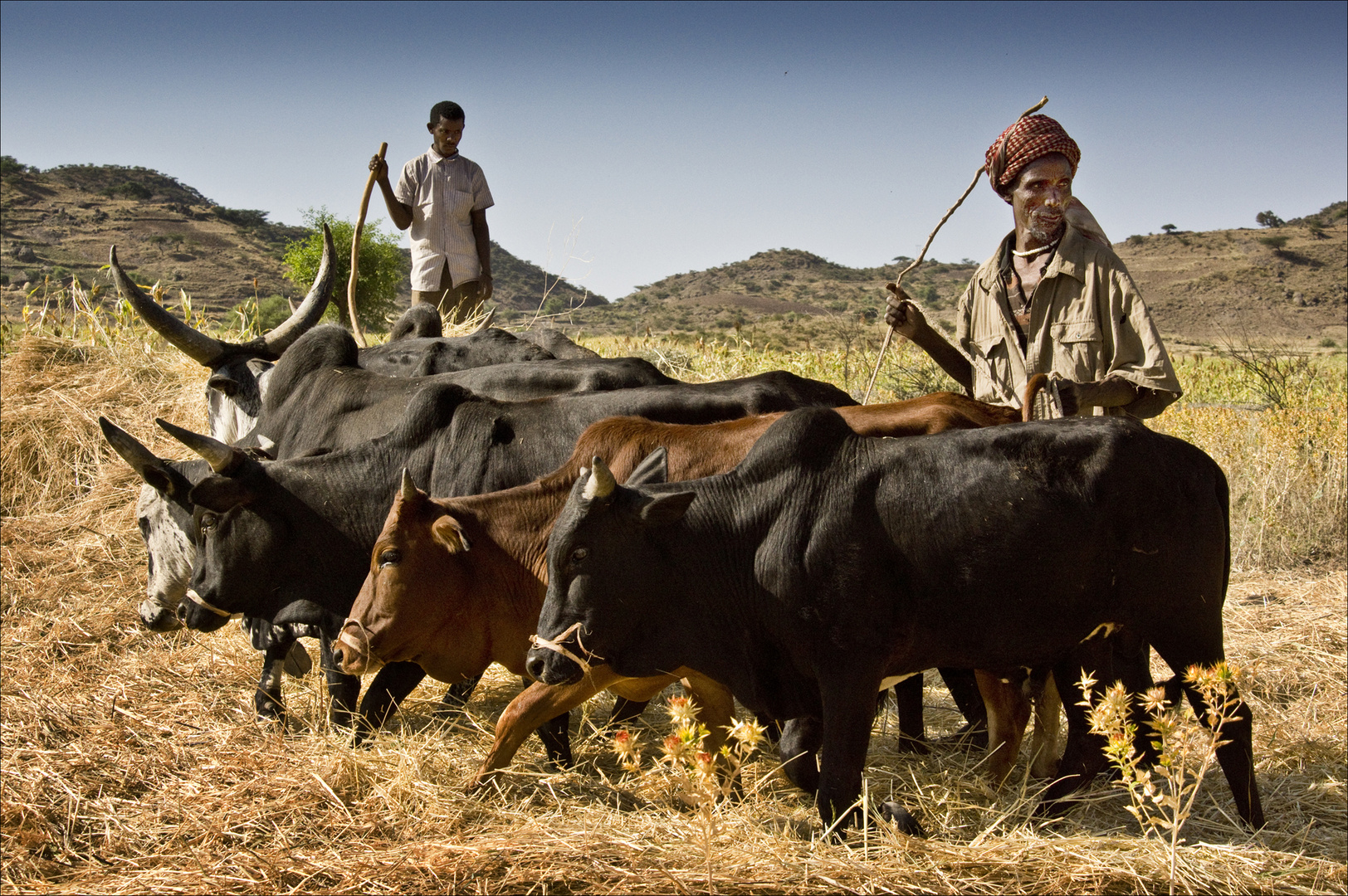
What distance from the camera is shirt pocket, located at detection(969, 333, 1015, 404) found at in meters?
4.68

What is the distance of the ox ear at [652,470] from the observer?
3.53 metres

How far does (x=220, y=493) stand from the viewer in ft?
14.2

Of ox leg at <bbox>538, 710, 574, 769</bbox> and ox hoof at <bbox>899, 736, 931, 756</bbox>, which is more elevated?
ox leg at <bbox>538, 710, 574, 769</bbox>

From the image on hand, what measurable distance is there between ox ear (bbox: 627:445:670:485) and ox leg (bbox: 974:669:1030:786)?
1.41m

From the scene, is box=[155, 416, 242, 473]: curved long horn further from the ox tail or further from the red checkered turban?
the red checkered turban

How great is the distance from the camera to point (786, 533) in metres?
3.31

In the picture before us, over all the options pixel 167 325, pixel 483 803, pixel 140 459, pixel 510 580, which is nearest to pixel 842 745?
pixel 483 803

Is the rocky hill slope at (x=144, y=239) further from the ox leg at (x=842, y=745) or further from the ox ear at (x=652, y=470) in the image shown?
the ox leg at (x=842, y=745)

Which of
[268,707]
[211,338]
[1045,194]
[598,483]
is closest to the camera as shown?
[598,483]

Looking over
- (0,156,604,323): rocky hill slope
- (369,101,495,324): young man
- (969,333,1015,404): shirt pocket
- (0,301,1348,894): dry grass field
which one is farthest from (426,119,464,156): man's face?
(0,156,604,323): rocky hill slope

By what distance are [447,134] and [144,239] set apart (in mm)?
42559

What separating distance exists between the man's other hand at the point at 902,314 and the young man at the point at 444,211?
4585 mm

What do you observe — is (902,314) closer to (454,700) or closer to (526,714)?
(526,714)

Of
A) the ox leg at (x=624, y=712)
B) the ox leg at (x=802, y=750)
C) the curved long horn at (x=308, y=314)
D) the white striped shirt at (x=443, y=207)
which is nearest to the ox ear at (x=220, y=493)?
the ox leg at (x=624, y=712)
